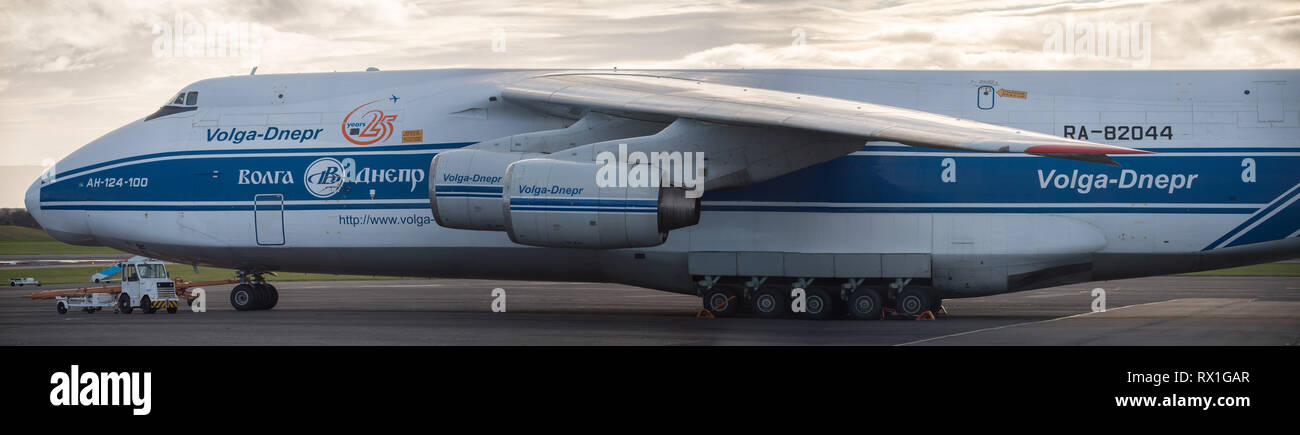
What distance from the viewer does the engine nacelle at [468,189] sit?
13234 millimetres

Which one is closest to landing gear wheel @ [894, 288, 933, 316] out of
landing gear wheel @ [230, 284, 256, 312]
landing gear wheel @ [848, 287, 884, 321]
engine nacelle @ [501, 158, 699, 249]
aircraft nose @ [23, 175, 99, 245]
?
landing gear wheel @ [848, 287, 884, 321]

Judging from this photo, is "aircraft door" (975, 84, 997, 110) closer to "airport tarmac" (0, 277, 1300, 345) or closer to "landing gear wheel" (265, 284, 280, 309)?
"airport tarmac" (0, 277, 1300, 345)

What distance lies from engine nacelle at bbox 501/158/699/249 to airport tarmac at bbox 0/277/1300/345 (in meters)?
1.07

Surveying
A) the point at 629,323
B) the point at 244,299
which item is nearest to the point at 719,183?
the point at 629,323

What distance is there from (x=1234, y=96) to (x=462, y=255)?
9.90 meters

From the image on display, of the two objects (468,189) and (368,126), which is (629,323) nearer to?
(468,189)

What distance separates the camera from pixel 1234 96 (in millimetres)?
13930

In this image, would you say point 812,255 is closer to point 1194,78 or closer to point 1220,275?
point 1194,78

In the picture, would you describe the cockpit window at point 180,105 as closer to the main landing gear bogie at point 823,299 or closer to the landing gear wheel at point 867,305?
the main landing gear bogie at point 823,299

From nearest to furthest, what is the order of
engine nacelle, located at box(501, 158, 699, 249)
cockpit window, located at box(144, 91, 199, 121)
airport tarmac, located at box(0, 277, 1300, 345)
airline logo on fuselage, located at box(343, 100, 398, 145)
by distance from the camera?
airport tarmac, located at box(0, 277, 1300, 345) < engine nacelle, located at box(501, 158, 699, 249) < airline logo on fuselage, located at box(343, 100, 398, 145) < cockpit window, located at box(144, 91, 199, 121)

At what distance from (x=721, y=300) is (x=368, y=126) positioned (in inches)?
204

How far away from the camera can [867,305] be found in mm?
14102

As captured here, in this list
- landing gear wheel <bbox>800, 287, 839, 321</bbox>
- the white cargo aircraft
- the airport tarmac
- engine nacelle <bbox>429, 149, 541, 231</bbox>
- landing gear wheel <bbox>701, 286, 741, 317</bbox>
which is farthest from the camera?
landing gear wheel <bbox>701, 286, 741, 317</bbox>

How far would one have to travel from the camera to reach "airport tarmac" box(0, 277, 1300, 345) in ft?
38.3
